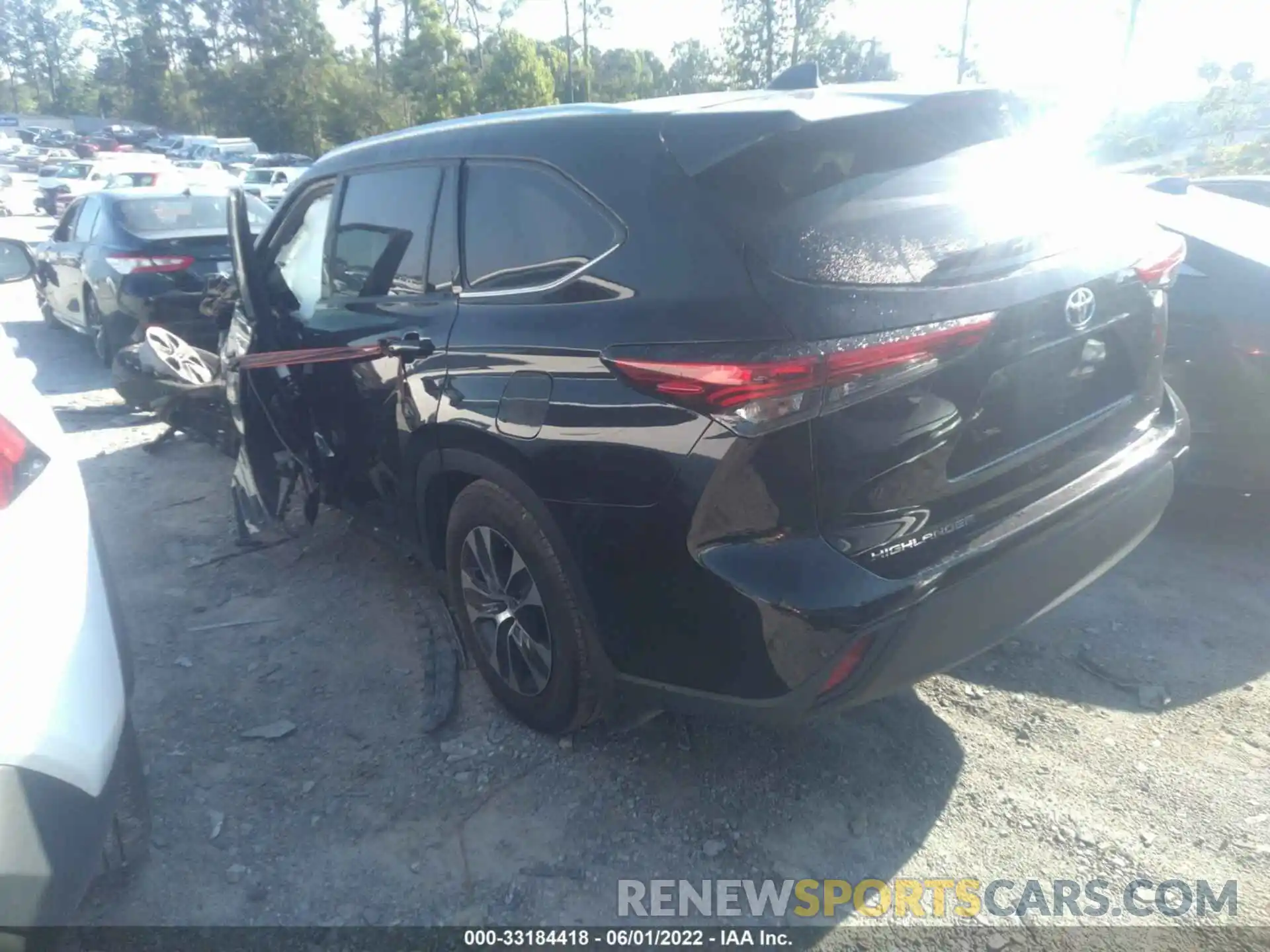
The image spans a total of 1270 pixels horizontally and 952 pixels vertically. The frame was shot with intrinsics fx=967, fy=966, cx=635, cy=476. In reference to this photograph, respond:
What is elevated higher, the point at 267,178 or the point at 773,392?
the point at 773,392

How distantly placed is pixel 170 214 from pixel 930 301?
8.61 meters

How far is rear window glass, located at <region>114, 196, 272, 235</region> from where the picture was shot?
8.82 m

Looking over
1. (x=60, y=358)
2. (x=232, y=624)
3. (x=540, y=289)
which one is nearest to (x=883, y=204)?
(x=540, y=289)

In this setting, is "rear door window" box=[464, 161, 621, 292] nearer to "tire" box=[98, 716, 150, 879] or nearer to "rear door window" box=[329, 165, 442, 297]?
"rear door window" box=[329, 165, 442, 297]

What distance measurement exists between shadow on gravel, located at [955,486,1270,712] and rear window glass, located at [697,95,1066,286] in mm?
1657

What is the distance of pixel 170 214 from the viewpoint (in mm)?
9023

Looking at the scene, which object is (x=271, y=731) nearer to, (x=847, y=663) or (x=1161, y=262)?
(x=847, y=663)

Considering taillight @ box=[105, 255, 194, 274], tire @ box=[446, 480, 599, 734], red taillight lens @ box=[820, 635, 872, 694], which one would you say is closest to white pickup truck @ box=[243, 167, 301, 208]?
taillight @ box=[105, 255, 194, 274]

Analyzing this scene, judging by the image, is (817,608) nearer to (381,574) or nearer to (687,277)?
(687,277)

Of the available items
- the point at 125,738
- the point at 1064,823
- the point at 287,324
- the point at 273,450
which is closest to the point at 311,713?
the point at 125,738

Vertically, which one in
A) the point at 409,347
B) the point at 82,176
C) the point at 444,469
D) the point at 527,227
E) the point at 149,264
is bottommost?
the point at 82,176

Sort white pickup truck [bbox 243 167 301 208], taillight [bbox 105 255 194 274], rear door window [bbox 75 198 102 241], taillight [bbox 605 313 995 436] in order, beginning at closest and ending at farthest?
1. taillight [bbox 605 313 995 436]
2. taillight [bbox 105 255 194 274]
3. rear door window [bbox 75 198 102 241]
4. white pickup truck [bbox 243 167 301 208]

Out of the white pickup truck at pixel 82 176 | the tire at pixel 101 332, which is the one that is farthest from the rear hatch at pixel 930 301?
the white pickup truck at pixel 82 176

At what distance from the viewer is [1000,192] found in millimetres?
2711
